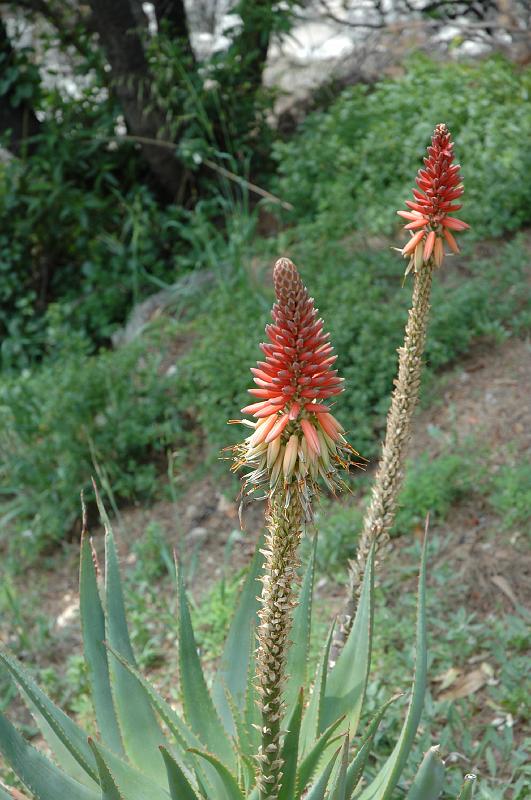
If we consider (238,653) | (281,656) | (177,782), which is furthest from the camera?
(238,653)

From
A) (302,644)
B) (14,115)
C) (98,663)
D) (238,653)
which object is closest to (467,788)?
(302,644)

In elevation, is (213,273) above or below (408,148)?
below

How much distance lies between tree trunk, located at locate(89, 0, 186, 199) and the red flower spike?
6.23 meters

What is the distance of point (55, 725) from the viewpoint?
1733 mm

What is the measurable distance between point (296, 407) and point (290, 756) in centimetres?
87

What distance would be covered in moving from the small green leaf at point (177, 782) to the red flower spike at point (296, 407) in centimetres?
62

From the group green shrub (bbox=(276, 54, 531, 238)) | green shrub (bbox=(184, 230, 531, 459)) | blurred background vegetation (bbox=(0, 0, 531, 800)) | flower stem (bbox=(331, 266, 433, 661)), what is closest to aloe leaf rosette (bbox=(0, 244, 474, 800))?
flower stem (bbox=(331, 266, 433, 661))

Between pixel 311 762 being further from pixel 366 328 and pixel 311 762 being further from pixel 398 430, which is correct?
pixel 366 328

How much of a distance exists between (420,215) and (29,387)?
403 cm

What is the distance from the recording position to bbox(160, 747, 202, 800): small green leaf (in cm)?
162

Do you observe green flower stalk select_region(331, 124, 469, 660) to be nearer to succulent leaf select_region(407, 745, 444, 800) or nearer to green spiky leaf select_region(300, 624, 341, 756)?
green spiky leaf select_region(300, 624, 341, 756)

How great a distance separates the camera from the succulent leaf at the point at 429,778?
1.70 m

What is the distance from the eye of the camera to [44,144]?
7566 millimetres

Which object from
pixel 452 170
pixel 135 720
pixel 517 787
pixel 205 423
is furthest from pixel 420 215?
pixel 205 423
